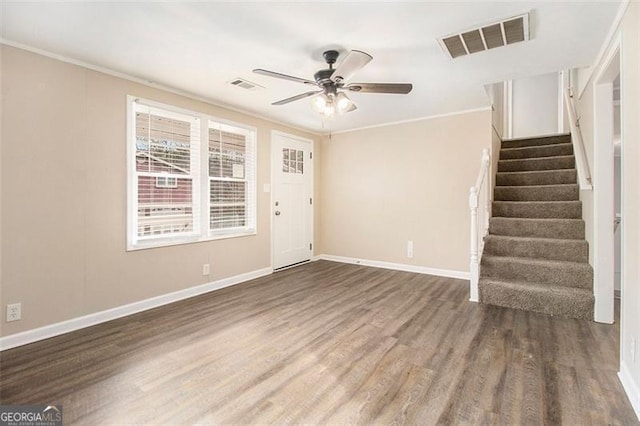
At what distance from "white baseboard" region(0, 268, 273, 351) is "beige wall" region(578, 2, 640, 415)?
12.5ft

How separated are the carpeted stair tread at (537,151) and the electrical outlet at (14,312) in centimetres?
630

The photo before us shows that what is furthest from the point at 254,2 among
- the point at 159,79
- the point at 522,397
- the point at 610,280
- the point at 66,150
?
the point at 610,280

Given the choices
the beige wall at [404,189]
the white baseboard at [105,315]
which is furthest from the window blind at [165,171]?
the beige wall at [404,189]

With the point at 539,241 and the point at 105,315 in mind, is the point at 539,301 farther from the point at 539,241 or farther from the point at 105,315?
the point at 105,315

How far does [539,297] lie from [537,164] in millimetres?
2355

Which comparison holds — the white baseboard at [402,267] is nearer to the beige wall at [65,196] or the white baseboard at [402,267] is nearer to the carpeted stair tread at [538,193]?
the carpeted stair tread at [538,193]

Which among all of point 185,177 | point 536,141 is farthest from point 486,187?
point 185,177

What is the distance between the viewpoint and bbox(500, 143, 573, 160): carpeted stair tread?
464cm

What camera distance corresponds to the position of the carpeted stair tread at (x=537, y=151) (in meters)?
4.64

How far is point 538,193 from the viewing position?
4.21 metres

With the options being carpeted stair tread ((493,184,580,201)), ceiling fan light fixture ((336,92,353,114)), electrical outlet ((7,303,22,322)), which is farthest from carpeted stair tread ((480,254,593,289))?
electrical outlet ((7,303,22,322))

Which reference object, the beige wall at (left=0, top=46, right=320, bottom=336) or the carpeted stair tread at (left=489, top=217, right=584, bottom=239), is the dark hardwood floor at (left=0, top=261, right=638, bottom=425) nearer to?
the beige wall at (left=0, top=46, right=320, bottom=336)

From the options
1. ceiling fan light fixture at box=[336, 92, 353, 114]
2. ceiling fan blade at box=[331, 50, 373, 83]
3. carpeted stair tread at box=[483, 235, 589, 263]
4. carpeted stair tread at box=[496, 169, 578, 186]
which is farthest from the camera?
carpeted stair tread at box=[496, 169, 578, 186]

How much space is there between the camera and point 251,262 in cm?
448
